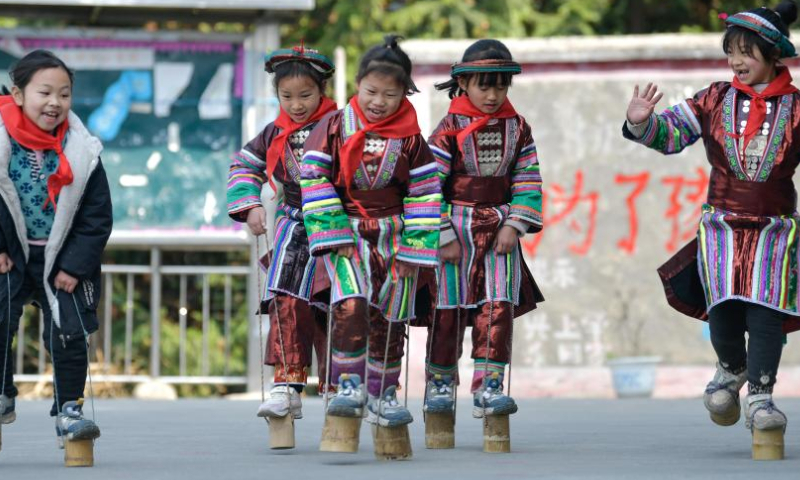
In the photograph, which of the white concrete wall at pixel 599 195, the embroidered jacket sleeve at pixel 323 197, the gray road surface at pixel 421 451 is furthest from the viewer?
the white concrete wall at pixel 599 195

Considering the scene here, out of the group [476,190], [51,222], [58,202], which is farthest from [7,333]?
[476,190]

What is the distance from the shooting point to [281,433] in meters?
6.96

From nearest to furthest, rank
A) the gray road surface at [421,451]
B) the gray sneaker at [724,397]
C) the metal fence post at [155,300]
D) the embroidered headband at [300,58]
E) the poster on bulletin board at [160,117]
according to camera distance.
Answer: the gray road surface at [421,451] < the gray sneaker at [724,397] < the embroidered headband at [300,58] < the poster on bulletin board at [160,117] < the metal fence post at [155,300]

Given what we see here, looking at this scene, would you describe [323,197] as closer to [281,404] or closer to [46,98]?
[281,404]

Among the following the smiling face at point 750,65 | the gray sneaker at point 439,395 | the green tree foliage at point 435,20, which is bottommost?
the gray sneaker at point 439,395

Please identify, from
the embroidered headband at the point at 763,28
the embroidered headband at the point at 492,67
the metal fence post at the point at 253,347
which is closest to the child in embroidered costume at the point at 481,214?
the embroidered headband at the point at 492,67

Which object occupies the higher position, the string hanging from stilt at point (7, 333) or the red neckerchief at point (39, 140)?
the red neckerchief at point (39, 140)

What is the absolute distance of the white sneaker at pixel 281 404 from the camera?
6922 mm

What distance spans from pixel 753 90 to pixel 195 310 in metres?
11.7

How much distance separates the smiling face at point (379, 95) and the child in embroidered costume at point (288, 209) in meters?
0.77

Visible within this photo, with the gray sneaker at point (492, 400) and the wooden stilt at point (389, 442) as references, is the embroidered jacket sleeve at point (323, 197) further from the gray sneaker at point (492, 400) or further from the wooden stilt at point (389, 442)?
the gray sneaker at point (492, 400)

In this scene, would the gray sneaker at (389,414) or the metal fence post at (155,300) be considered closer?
the gray sneaker at (389,414)

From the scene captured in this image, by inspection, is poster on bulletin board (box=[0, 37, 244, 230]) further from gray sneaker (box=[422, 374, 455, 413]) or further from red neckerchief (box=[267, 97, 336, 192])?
gray sneaker (box=[422, 374, 455, 413])

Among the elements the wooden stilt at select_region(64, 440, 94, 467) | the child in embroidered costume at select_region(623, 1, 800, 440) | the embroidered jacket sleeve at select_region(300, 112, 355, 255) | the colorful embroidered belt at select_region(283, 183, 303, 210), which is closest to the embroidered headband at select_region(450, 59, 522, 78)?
the child in embroidered costume at select_region(623, 1, 800, 440)
